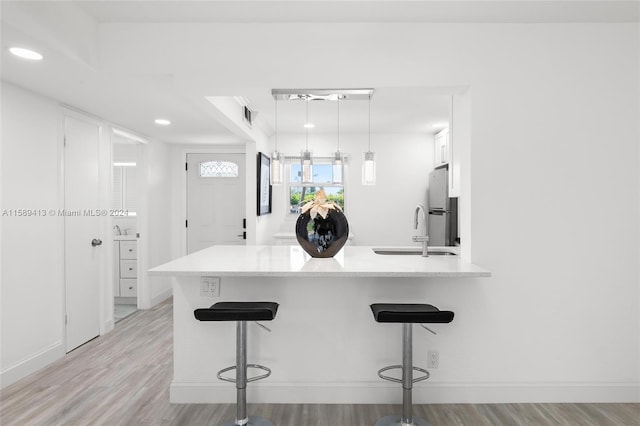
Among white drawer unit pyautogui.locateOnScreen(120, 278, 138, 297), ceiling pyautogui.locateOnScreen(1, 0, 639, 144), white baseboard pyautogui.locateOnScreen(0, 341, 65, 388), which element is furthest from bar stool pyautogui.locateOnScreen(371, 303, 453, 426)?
white drawer unit pyautogui.locateOnScreen(120, 278, 138, 297)

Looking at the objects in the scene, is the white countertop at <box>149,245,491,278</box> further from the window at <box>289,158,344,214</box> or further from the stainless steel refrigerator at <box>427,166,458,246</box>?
the window at <box>289,158,344,214</box>

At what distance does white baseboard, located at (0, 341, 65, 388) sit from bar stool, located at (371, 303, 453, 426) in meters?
2.54

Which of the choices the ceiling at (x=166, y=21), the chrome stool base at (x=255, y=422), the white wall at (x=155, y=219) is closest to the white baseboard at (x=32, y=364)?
the white wall at (x=155, y=219)

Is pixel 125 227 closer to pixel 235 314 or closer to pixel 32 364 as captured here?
pixel 32 364

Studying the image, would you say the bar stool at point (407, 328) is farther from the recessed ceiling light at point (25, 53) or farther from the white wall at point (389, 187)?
the white wall at point (389, 187)

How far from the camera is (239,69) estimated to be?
251 cm

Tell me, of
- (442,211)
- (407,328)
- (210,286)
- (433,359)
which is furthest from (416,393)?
(442,211)

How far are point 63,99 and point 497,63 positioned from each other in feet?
10.7

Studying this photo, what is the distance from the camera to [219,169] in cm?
571

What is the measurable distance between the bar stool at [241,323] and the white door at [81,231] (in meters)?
2.04

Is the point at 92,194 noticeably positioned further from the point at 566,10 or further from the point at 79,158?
the point at 566,10

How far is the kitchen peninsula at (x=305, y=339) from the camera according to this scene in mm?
2570

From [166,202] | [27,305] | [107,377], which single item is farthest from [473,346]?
[166,202]

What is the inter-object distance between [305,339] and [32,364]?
84.0 inches
